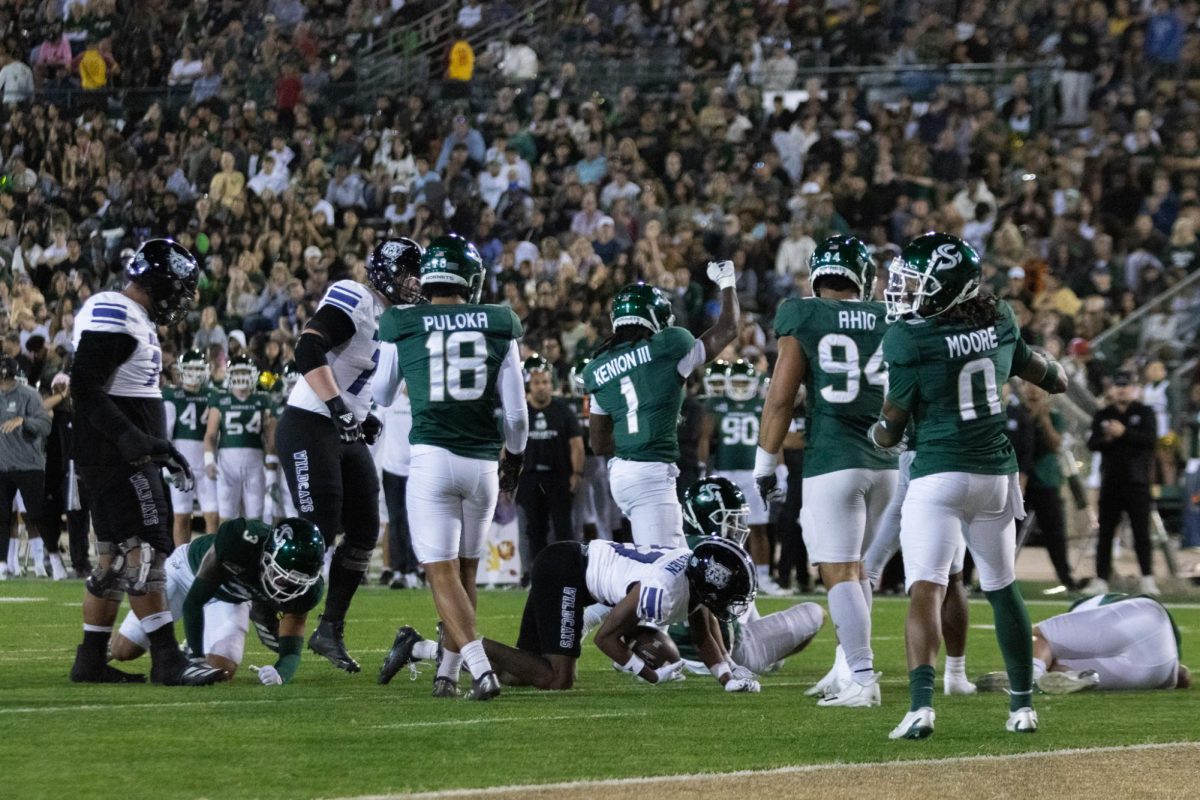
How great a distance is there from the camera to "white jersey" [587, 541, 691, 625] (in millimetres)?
8289

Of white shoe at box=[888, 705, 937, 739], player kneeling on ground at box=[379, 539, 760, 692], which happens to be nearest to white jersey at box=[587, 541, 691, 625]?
player kneeling on ground at box=[379, 539, 760, 692]

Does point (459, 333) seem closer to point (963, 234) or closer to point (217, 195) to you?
point (963, 234)

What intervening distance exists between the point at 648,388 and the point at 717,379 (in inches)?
306

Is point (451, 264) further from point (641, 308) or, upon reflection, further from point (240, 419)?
point (240, 419)

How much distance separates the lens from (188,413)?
60.5ft

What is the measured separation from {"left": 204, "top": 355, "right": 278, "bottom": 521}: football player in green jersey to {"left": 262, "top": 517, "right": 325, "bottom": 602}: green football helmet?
890 cm

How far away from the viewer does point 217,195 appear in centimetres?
2395

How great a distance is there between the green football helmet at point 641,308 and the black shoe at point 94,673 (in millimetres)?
2836

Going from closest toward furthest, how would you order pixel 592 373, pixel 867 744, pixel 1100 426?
pixel 867 744, pixel 592 373, pixel 1100 426

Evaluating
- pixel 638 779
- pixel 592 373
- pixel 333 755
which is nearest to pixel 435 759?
pixel 333 755

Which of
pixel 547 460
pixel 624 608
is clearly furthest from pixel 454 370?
pixel 547 460

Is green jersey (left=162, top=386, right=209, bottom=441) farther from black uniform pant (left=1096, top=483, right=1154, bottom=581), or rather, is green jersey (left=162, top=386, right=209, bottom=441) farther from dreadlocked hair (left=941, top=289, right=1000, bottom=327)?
dreadlocked hair (left=941, top=289, right=1000, bottom=327)

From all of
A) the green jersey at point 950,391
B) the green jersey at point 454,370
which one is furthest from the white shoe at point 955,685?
the green jersey at point 454,370

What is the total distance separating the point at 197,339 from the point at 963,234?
8334 mm
